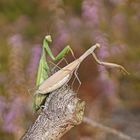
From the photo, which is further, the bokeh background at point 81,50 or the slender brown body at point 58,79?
the bokeh background at point 81,50

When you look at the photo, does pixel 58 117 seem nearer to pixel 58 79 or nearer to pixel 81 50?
pixel 58 79

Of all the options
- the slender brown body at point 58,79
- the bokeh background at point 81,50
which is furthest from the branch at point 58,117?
the bokeh background at point 81,50

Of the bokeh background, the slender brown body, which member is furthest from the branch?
the bokeh background

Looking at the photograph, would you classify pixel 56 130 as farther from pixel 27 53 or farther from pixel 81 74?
pixel 81 74

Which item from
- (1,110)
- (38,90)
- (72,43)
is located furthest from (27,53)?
(38,90)

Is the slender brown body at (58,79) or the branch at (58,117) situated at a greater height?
the slender brown body at (58,79)

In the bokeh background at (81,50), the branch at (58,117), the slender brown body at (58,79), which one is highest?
the bokeh background at (81,50)

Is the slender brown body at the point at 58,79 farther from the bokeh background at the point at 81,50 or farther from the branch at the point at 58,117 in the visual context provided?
the bokeh background at the point at 81,50
